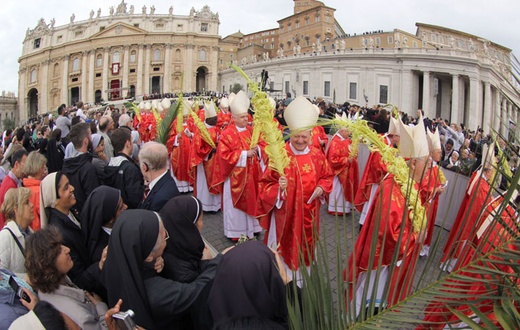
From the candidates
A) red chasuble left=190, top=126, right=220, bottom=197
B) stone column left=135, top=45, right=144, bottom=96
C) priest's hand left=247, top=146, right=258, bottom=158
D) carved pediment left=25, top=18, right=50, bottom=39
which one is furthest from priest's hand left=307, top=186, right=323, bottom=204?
carved pediment left=25, top=18, right=50, bottom=39

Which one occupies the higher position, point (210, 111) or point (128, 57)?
point (128, 57)

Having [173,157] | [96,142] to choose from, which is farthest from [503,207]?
[173,157]

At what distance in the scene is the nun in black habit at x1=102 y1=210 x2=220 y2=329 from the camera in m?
2.21

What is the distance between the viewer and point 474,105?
3331cm

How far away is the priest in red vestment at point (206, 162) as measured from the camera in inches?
321

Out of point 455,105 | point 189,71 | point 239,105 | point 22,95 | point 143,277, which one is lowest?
point 143,277

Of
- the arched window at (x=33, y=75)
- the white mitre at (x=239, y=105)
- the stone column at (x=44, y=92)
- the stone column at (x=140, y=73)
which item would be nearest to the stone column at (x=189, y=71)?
the stone column at (x=140, y=73)

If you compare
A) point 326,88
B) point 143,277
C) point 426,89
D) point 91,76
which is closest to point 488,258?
point 143,277

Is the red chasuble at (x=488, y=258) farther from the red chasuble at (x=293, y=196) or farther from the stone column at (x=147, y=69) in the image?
the stone column at (x=147, y=69)

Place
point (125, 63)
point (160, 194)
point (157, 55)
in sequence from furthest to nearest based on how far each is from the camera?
point (157, 55) < point (125, 63) < point (160, 194)

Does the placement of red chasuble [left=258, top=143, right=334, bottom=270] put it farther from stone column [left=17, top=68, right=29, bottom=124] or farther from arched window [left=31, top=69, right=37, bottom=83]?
arched window [left=31, top=69, right=37, bottom=83]

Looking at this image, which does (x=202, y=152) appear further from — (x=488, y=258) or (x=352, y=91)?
(x=352, y=91)

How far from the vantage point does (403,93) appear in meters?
37.1

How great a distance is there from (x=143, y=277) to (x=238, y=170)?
13.7 feet
